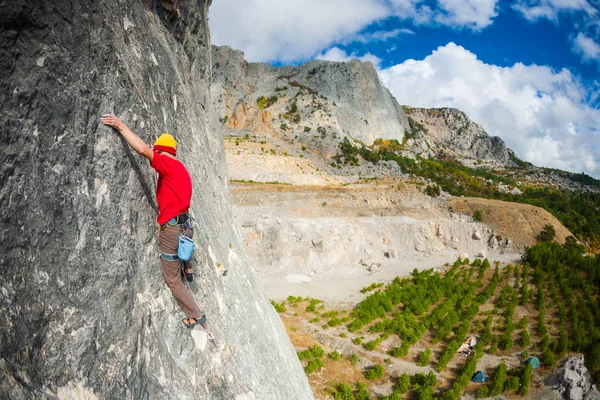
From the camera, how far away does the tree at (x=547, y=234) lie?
1144 inches

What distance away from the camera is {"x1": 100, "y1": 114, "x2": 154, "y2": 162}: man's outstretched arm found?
11.1 feet

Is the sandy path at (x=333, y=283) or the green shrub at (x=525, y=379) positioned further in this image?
the sandy path at (x=333, y=283)

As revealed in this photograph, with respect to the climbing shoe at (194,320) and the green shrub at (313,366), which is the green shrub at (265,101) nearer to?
the green shrub at (313,366)

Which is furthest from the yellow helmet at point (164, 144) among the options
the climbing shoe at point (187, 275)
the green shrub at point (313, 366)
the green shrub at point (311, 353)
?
the green shrub at point (311, 353)

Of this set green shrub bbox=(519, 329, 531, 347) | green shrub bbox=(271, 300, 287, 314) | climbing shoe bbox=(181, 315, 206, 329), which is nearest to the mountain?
green shrub bbox=(271, 300, 287, 314)

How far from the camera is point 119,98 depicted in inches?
143

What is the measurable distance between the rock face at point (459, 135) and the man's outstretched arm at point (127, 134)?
419 feet

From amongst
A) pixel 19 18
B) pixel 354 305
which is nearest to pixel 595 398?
pixel 354 305

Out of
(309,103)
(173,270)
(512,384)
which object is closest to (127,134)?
(173,270)

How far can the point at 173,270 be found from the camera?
3.90 m

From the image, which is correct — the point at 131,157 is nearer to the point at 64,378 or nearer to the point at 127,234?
the point at 127,234

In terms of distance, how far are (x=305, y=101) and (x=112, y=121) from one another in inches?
2563

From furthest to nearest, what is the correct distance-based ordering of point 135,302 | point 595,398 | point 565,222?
point 565,222 < point 595,398 < point 135,302

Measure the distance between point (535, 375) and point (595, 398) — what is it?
202 centimetres
